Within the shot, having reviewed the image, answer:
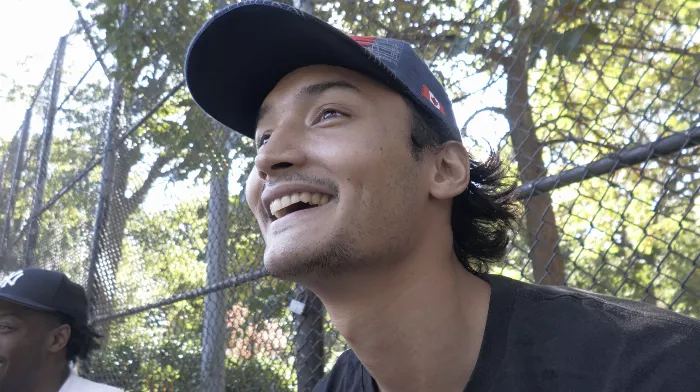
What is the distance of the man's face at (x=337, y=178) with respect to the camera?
1693 mm

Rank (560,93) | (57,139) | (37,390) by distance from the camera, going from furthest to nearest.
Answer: (57,139) → (37,390) → (560,93)

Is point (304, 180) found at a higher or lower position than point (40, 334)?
higher

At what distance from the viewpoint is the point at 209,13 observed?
453cm

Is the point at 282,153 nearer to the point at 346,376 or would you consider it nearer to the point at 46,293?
the point at 346,376

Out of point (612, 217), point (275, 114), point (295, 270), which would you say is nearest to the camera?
point (295, 270)

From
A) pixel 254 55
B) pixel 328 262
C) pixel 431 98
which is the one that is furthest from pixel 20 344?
pixel 431 98

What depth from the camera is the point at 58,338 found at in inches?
155

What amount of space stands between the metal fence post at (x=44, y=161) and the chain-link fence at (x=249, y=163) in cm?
13

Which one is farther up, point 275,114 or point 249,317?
point 275,114

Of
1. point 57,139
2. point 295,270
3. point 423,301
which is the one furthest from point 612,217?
point 57,139

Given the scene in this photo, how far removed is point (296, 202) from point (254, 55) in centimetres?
59

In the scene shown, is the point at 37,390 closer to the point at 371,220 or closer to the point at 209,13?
the point at 209,13

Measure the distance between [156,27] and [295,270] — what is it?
3372 millimetres

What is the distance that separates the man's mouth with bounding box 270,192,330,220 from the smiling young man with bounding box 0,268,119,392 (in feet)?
7.88
